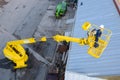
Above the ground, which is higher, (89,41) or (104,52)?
(89,41)

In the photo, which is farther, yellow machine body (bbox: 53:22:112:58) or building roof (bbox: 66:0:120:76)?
building roof (bbox: 66:0:120:76)

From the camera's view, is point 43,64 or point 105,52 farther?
point 43,64

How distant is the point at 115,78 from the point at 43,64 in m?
9.12

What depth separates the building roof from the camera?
21047 mm

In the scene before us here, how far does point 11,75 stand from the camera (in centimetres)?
2591

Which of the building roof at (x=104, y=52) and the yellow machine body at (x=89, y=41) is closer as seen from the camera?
the yellow machine body at (x=89, y=41)

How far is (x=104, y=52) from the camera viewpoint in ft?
74.3

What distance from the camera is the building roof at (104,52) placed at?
21.0 metres

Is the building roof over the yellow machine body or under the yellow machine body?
under

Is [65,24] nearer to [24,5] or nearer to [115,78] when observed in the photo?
[24,5]

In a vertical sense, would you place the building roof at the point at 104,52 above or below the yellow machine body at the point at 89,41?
below

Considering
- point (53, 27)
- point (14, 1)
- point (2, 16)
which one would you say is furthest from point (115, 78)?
point (14, 1)

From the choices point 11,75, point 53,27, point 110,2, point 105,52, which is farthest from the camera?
point 53,27

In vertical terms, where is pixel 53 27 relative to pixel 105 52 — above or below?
below
